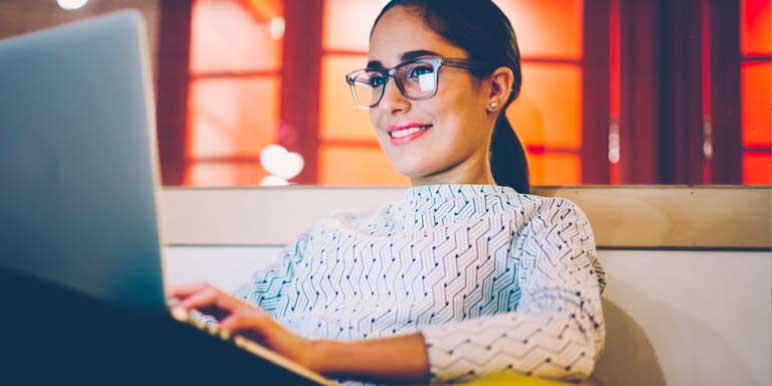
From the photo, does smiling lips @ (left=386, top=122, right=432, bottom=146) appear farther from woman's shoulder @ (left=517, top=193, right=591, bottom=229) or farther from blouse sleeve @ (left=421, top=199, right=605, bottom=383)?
blouse sleeve @ (left=421, top=199, right=605, bottom=383)

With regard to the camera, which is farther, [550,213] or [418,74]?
[418,74]

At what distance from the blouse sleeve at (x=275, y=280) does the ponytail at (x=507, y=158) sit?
41cm

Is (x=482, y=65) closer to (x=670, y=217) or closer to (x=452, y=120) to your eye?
(x=452, y=120)

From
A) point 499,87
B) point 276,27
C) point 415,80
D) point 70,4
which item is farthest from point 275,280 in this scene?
point 70,4

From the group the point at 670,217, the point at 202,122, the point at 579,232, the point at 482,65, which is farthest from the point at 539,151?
the point at 202,122

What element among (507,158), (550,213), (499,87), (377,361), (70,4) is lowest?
(377,361)

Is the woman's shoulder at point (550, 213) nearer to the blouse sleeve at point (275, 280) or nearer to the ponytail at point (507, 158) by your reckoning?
the ponytail at point (507, 158)

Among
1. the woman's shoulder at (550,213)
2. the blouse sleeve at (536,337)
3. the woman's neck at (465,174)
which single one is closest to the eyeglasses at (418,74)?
the woman's neck at (465,174)

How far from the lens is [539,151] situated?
1689 millimetres

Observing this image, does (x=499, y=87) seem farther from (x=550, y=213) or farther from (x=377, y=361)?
(x=377, y=361)

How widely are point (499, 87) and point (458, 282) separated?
0.42m

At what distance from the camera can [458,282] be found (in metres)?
0.84

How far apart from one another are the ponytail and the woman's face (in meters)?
0.11

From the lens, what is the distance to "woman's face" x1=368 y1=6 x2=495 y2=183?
3.26 ft
